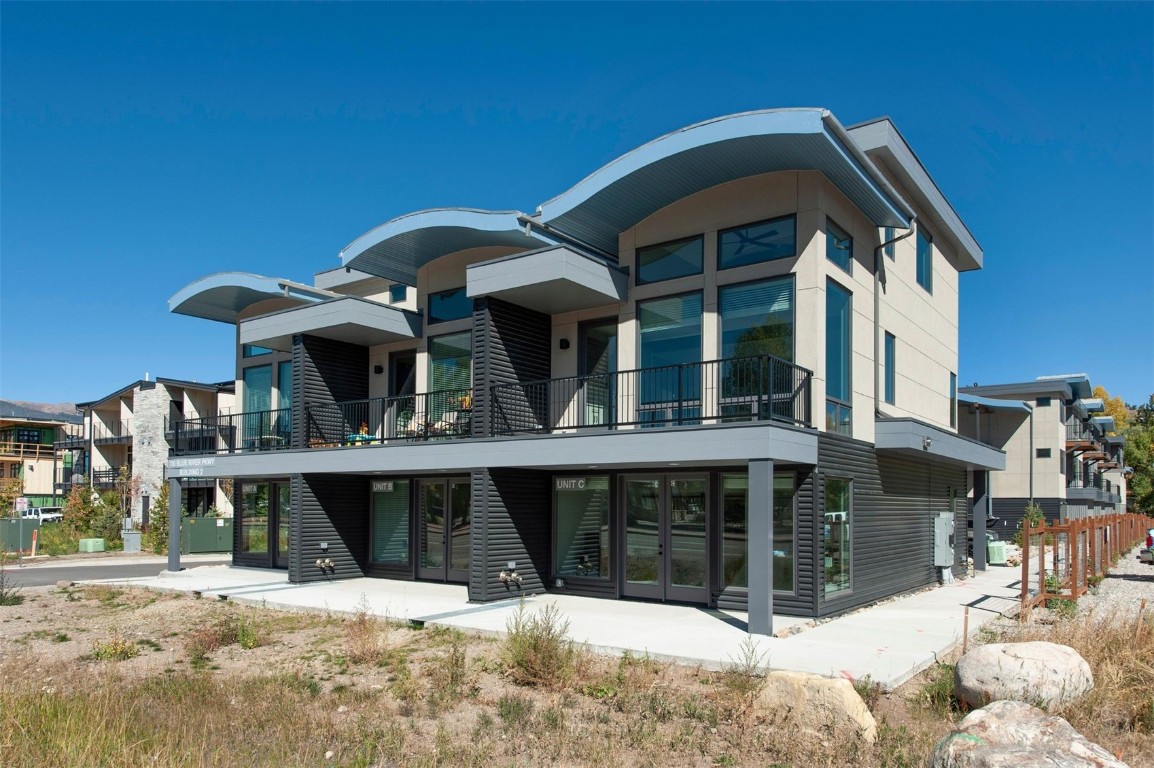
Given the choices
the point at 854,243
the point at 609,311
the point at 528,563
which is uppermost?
the point at 854,243

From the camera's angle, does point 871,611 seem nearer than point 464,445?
Yes

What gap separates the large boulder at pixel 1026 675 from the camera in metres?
8.09

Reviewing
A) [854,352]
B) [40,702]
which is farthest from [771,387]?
[40,702]

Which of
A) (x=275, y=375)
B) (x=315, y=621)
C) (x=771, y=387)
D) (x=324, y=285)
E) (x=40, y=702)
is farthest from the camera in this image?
(x=324, y=285)

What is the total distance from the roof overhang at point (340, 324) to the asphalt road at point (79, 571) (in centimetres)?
725

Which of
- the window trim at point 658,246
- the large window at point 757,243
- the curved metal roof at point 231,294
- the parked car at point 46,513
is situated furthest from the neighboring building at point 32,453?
the large window at point 757,243

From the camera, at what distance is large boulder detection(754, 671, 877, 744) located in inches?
303

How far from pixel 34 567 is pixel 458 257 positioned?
17.3 meters

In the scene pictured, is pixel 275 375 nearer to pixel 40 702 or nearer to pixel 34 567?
pixel 34 567

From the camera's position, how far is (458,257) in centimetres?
1917

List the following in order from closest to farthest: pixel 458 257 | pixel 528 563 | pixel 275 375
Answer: pixel 528 563 → pixel 458 257 → pixel 275 375

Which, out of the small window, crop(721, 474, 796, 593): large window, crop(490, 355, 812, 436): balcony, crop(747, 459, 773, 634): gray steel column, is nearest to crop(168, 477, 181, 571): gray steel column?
the small window

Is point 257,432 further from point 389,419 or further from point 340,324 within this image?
point 340,324

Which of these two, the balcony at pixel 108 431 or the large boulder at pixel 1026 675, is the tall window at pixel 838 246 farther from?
the balcony at pixel 108 431
